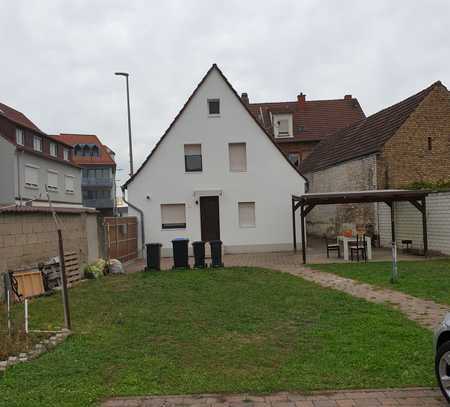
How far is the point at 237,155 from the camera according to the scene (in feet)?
69.5

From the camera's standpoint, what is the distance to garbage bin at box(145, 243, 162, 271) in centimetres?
1538

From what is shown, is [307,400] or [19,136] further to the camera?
[19,136]

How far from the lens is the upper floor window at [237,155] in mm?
21125

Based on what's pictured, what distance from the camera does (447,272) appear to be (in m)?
12.6

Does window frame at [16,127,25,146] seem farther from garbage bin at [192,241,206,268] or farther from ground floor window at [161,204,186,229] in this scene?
garbage bin at [192,241,206,268]

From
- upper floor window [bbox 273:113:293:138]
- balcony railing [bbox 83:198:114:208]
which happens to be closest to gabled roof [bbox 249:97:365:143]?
upper floor window [bbox 273:113:293:138]

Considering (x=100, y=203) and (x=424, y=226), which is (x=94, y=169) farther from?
(x=424, y=226)

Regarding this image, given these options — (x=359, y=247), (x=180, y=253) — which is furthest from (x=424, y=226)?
(x=180, y=253)

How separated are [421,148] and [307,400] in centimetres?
1864

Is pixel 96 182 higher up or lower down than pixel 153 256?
higher up

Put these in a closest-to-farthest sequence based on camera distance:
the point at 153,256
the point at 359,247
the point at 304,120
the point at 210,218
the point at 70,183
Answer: the point at 153,256
the point at 359,247
the point at 210,218
the point at 304,120
the point at 70,183

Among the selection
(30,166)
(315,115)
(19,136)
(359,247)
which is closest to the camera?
(359,247)

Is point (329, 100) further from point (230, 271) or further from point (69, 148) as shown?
point (230, 271)

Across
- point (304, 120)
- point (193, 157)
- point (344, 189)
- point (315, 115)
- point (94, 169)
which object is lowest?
point (344, 189)
